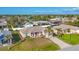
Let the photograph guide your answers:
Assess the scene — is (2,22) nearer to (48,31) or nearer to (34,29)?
(34,29)

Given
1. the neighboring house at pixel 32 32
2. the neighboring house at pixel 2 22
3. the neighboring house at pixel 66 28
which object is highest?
the neighboring house at pixel 2 22

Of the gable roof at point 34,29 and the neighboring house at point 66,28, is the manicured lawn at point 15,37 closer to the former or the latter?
the gable roof at point 34,29

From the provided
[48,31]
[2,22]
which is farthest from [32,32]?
[2,22]

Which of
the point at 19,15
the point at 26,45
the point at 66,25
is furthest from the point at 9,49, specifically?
the point at 66,25

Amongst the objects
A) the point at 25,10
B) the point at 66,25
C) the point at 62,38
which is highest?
the point at 25,10

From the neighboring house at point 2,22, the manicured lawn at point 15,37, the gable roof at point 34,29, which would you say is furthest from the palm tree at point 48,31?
the neighboring house at point 2,22
